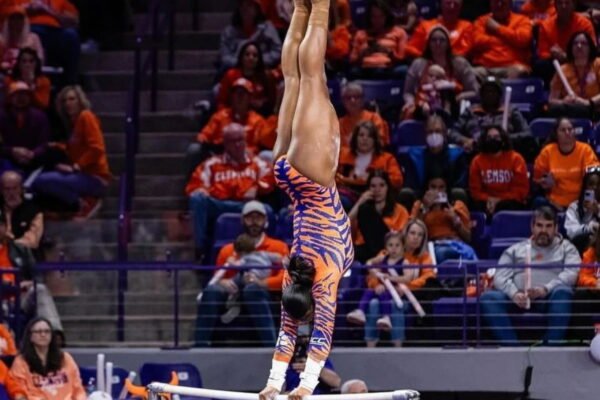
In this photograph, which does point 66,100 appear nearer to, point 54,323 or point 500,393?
point 54,323

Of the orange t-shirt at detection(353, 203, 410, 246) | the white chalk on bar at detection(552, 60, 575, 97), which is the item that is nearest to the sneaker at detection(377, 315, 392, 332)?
the orange t-shirt at detection(353, 203, 410, 246)

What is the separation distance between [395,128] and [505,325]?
2.45 m

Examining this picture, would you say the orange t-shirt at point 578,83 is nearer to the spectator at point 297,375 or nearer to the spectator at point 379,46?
the spectator at point 379,46

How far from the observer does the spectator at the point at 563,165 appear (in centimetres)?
1254

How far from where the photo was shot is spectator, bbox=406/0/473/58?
14117 mm

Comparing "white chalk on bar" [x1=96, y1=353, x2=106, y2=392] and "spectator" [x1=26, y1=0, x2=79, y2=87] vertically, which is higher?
"spectator" [x1=26, y1=0, x2=79, y2=87]

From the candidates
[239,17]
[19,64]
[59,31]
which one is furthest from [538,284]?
[59,31]

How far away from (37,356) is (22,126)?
116 inches

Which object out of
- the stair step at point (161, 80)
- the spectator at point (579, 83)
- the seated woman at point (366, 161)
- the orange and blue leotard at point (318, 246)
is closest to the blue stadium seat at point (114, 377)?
the seated woman at point (366, 161)

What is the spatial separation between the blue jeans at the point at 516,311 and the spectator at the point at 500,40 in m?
2.88

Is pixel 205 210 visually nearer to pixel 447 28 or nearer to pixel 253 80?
pixel 253 80

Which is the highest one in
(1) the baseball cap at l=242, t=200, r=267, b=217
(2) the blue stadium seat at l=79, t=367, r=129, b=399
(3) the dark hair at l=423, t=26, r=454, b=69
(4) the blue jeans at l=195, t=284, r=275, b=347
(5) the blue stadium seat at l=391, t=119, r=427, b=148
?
(3) the dark hair at l=423, t=26, r=454, b=69

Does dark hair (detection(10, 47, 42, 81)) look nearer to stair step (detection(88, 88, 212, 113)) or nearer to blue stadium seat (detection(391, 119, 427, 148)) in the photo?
stair step (detection(88, 88, 212, 113))

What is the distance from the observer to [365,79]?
14188mm
